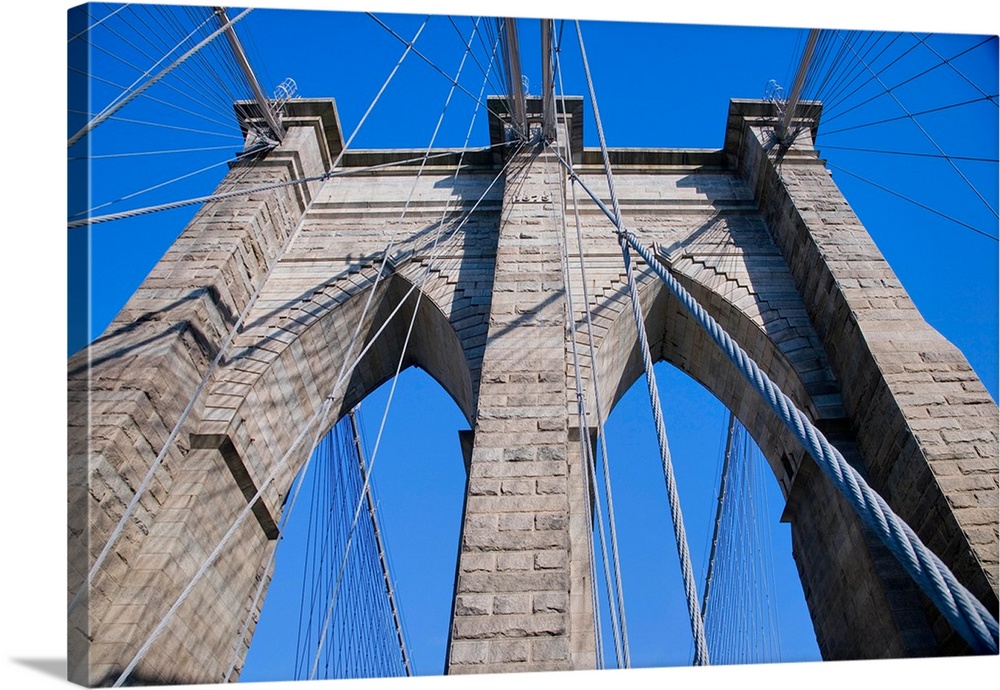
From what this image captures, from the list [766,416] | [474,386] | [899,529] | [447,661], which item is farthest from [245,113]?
[899,529]

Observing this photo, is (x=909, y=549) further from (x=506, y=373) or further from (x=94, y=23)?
(x=94, y=23)

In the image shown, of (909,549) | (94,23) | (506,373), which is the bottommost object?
(909,549)

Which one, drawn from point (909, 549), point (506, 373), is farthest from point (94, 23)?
point (909, 549)

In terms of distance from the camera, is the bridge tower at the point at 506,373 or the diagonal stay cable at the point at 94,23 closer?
the diagonal stay cable at the point at 94,23

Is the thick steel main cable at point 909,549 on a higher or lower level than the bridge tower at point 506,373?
lower

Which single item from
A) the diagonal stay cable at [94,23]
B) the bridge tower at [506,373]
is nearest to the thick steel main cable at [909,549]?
the bridge tower at [506,373]

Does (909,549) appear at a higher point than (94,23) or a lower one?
lower

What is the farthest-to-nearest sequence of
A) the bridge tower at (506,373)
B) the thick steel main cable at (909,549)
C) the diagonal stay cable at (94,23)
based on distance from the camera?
the bridge tower at (506,373), the diagonal stay cable at (94,23), the thick steel main cable at (909,549)

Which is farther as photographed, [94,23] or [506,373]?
[506,373]

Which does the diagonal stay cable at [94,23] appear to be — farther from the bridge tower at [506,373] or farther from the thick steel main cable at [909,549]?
the thick steel main cable at [909,549]

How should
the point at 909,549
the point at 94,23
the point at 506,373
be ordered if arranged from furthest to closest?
the point at 506,373
the point at 94,23
the point at 909,549
